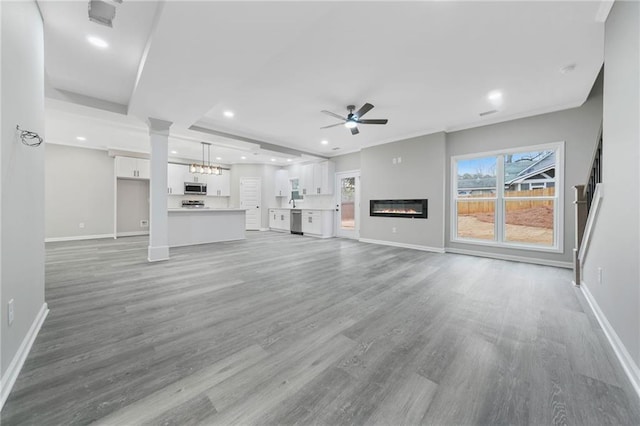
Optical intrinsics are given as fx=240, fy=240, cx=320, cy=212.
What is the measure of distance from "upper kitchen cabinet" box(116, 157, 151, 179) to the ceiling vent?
20.7 ft

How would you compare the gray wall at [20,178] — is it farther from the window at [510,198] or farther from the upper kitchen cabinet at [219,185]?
the upper kitchen cabinet at [219,185]

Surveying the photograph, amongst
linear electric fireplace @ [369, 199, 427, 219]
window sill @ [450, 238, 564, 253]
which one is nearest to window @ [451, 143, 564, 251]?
window sill @ [450, 238, 564, 253]

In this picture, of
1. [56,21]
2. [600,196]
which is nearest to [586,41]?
[600,196]

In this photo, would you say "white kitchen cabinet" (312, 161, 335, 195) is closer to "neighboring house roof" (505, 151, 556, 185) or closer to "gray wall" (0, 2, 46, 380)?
"neighboring house roof" (505, 151, 556, 185)

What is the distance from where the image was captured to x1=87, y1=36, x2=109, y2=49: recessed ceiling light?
248 centimetres

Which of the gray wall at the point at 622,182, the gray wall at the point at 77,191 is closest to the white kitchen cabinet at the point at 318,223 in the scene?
the gray wall at the point at 77,191

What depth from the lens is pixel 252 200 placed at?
9.55 meters

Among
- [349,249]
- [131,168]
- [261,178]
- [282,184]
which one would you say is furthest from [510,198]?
[131,168]

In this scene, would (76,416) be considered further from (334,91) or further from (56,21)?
(334,91)

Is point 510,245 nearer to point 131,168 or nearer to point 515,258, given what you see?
point 515,258

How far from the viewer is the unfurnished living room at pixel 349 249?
134 cm

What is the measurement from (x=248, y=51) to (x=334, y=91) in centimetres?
159

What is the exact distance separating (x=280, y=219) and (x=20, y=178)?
7651mm

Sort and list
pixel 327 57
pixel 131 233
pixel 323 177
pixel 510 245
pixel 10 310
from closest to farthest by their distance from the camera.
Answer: pixel 10 310 < pixel 327 57 < pixel 510 245 < pixel 131 233 < pixel 323 177
